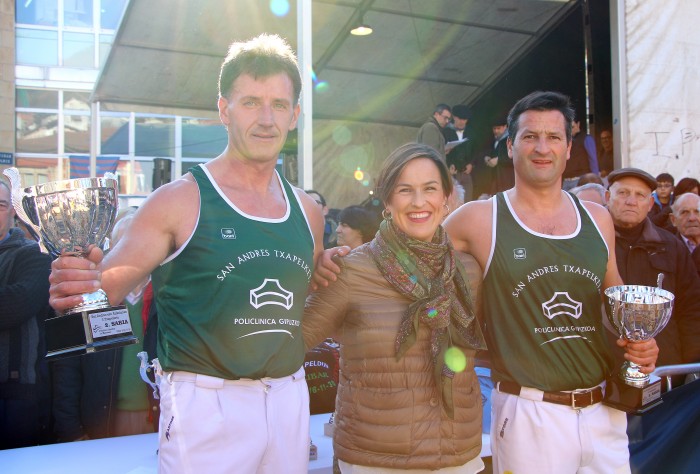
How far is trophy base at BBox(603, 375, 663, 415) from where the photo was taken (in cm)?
245

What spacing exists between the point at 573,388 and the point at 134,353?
2.52m

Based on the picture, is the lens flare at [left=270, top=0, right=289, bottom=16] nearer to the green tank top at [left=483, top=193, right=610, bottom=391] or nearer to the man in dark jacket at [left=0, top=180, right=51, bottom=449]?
the man in dark jacket at [left=0, top=180, right=51, bottom=449]

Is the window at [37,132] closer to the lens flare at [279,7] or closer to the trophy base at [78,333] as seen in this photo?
the lens flare at [279,7]

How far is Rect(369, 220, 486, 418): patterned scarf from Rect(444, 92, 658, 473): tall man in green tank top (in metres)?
0.25

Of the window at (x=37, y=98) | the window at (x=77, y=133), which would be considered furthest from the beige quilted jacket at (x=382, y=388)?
the window at (x=37, y=98)

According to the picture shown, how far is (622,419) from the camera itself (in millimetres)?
2650

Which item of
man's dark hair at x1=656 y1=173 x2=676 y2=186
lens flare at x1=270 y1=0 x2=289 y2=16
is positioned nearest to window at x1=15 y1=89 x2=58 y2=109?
lens flare at x1=270 y1=0 x2=289 y2=16

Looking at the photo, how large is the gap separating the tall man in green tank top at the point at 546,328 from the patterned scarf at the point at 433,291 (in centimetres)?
25

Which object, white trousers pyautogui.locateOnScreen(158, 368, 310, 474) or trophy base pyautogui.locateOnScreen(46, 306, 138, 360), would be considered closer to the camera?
trophy base pyautogui.locateOnScreen(46, 306, 138, 360)

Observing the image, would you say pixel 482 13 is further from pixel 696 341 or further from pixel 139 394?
pixel 139 394

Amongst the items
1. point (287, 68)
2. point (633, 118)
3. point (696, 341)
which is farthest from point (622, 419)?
point (633, 118)

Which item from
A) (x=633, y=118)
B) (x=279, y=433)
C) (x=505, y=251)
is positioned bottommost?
(x=279, y=433)

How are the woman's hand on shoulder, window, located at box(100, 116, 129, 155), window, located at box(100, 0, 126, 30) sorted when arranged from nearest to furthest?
the woman's hand on shoulder < window, located at box(100, 116, 129, 155) < window, located at box(100, 0, 126, 30)

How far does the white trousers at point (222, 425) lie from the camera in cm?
193
